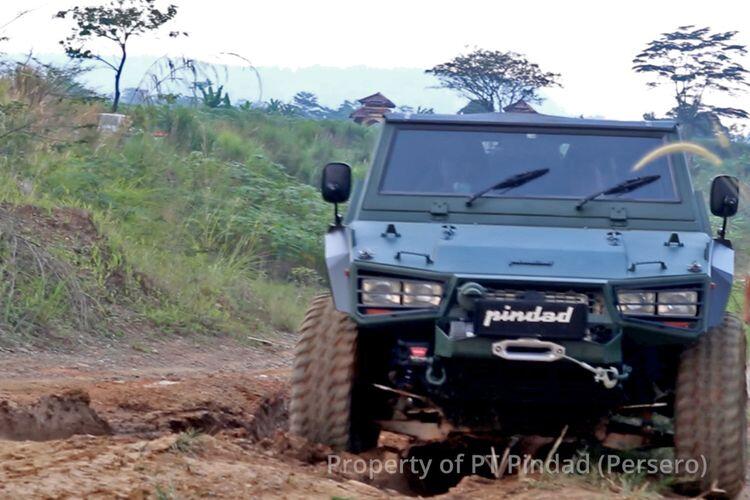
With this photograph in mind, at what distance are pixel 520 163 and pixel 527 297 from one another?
1290 mm

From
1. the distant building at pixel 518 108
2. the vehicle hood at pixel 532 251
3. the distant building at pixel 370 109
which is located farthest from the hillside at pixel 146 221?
the distant building at pixel 370 109

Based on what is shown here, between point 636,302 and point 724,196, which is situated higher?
point 724,196

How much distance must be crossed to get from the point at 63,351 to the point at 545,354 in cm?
530

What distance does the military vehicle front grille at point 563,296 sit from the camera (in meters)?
5.12

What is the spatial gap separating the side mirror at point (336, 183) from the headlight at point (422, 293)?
1.29 m

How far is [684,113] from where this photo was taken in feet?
73.8

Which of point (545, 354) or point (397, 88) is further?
point (397, 88)

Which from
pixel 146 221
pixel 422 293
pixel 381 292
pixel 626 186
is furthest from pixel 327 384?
pixel 146 221

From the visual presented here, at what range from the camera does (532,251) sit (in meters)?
5.40

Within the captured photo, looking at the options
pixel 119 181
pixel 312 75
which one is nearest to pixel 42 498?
pixel 119 181

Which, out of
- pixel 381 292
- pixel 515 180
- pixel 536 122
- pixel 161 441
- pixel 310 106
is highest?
pixel 310 106

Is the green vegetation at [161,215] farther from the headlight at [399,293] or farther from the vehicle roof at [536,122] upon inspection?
the headlight at [399,293]

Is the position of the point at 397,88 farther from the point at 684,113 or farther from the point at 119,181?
the point at 119,181

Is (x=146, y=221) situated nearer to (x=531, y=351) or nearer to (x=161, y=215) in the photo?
(x=161, y=215)
